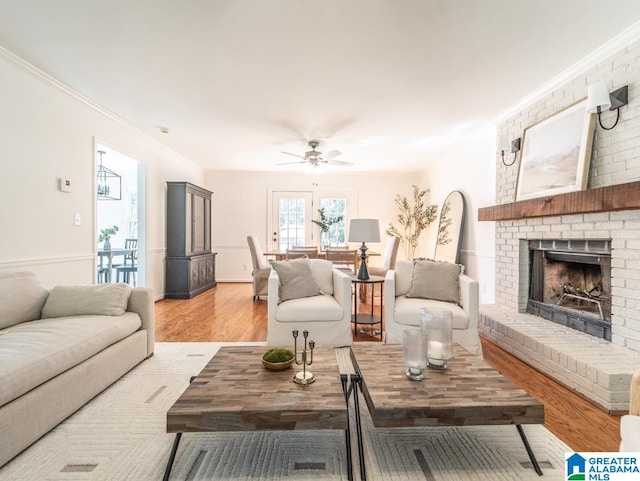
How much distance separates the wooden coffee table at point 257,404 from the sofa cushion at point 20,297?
5.18 ft

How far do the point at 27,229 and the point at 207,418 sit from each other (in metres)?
2.65

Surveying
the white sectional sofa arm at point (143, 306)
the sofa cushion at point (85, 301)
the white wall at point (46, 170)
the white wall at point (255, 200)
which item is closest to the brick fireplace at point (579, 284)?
the white sectional sofa arm at point (143, 306)

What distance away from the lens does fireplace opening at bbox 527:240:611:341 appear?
8.43 ft

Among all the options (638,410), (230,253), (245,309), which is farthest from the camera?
(230,253)

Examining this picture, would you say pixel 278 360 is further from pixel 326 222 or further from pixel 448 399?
pixel 326 222

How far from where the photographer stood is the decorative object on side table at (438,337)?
176cm

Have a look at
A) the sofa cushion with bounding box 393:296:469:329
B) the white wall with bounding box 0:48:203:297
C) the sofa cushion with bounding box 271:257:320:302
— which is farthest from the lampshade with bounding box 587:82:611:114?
the white wall with bounding box 0:48:203:297

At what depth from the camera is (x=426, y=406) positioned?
1389mm

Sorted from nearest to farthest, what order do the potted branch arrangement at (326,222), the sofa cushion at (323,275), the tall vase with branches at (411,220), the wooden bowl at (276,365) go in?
the wooden bowl at (276,365) → the sofa cushion at (323,275) → the tall vase with branches at (411,220) → the potted branch arrangement at (326,222)

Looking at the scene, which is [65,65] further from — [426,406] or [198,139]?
[426,406]

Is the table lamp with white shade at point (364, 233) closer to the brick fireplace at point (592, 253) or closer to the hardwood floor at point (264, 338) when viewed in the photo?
the hardwood floor at point (264, 338)

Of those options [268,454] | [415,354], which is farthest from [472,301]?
[268,454]

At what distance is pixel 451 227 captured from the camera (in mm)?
5312

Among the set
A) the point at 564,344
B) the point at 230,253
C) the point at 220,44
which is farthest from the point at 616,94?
the point at 230,253
